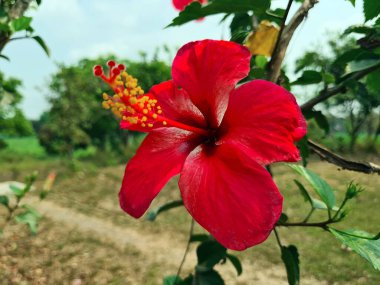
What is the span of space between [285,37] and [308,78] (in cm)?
37

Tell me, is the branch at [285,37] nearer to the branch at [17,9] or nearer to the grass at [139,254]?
the branch at [17,9]

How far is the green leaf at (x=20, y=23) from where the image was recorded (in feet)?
3.28

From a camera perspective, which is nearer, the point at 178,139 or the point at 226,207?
the point at 226,207

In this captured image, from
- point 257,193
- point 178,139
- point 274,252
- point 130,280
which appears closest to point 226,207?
point 257,193

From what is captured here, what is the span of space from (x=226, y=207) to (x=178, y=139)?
147 mm

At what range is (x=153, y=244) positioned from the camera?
386cm

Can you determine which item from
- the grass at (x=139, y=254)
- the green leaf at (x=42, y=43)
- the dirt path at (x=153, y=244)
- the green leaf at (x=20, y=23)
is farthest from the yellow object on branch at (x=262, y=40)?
the dirt path at (x=153, y=244)

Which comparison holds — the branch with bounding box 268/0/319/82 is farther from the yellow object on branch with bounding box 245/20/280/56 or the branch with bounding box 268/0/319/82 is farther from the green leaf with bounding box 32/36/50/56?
the green leaf with bounding box 32/36/50/56

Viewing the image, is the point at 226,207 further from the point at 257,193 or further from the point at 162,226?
the point at 162,226

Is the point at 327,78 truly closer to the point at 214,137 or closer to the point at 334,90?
the point at 334,90

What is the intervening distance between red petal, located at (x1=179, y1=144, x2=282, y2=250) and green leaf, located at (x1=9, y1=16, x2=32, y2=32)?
0.76 meters

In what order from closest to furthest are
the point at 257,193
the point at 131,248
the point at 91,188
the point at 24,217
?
the point at 257,193, the point at 24,217, the point at 131,248, the point at 91,188

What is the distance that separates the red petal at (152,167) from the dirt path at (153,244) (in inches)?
85.0

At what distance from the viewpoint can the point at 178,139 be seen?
1.74ft
